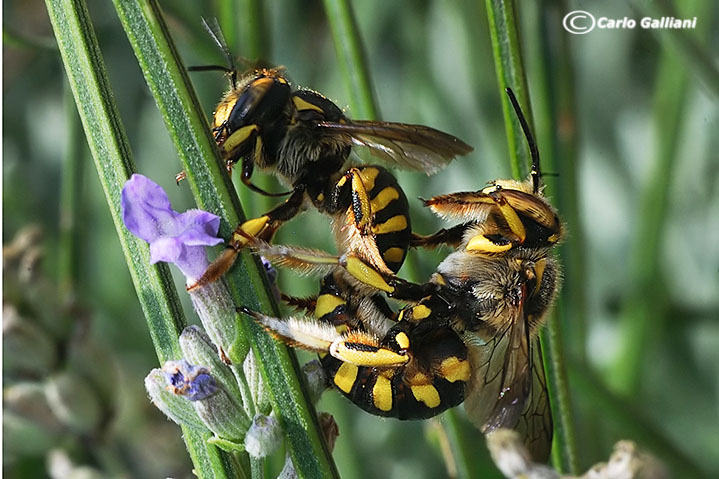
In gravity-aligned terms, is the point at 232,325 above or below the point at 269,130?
below

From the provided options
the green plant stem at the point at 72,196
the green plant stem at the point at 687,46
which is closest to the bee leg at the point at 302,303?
the green plant stem at the point at 72,196

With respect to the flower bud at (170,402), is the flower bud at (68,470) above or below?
above

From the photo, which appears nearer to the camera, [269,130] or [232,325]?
[232,325]

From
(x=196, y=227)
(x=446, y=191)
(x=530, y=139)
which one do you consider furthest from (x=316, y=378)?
(x=446, y=191)

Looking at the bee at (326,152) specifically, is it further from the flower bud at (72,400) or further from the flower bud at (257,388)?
the flower bud at (72,400)

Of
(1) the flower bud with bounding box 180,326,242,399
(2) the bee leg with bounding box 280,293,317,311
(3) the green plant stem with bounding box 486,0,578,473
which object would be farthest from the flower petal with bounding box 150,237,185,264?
(3) the green plant stem with bounding box 486,0,578,473

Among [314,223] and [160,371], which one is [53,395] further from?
[314,223]

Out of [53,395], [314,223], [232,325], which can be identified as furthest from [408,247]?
[314,223]
